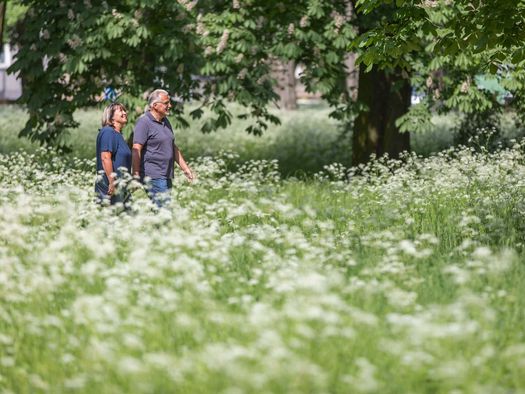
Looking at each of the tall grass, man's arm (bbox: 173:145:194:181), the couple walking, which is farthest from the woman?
the tall grass

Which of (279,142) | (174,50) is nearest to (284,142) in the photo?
(279,142)

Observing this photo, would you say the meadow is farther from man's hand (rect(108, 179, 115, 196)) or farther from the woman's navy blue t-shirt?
the woman's navy blue t-shirt

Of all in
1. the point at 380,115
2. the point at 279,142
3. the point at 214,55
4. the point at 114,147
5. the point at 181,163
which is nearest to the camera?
the point at 114,147

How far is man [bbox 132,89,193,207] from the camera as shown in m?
9.82

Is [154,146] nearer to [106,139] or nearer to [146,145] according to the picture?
[146,145]

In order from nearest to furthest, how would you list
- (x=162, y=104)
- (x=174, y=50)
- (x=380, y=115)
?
(x=162, y=104) → (x=174, y=50) → (x=380, y=115)

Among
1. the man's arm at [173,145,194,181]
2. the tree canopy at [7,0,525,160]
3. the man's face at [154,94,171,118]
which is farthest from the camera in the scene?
the tree canopy at [7,0,525,160]

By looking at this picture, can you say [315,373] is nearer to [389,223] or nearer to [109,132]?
[389,223]

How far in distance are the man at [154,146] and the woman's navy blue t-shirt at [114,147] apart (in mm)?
165

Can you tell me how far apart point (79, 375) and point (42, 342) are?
2.62 feet

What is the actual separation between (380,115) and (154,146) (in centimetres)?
804

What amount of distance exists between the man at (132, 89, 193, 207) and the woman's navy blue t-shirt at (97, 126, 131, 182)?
16cm

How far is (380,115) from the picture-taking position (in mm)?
17062

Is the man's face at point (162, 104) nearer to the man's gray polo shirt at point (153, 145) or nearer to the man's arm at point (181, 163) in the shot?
the man's gray polo shirt at point (153, 145)
